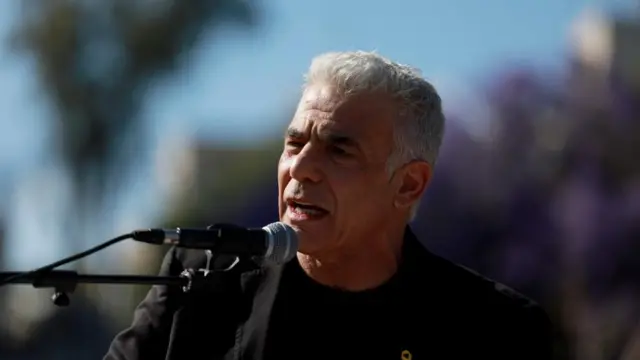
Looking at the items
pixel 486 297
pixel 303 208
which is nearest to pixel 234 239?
pixel 303 208

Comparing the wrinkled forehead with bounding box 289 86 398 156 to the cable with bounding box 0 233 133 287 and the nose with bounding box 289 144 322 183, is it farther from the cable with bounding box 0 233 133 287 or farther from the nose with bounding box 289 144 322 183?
the cable with bounding box 0 233 133 287

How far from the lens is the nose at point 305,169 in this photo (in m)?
3.56

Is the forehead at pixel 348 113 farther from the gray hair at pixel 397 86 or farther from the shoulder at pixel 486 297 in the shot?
the shoulder at pixel 486 297

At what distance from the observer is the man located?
3566 mm

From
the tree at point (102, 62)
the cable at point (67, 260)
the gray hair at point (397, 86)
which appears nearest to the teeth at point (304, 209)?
the gray hair at point (397, 86)

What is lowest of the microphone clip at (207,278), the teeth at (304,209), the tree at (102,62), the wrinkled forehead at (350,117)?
the tree at (102,62)

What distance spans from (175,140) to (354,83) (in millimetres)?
24271

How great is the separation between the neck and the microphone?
24.4 inches

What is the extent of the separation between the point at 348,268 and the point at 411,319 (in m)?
0.21

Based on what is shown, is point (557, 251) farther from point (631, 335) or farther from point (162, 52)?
point (162, 52)

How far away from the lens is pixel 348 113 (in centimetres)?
367

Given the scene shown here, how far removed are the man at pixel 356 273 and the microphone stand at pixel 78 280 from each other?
0.45 metres

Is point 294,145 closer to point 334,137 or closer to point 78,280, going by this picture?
point 334,137

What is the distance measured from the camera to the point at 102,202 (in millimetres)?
21344
